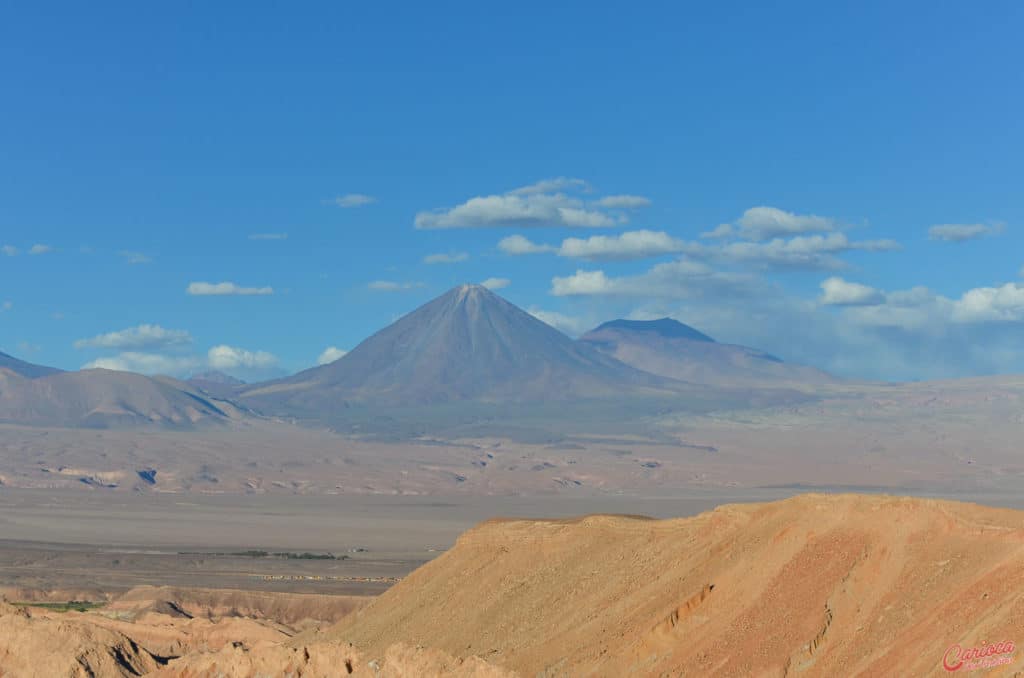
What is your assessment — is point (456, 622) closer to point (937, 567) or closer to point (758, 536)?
point (758, 536)

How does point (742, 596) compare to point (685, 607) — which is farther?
point (685, 607)

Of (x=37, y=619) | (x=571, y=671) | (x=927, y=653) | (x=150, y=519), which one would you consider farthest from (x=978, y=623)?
(x=150, y=519)

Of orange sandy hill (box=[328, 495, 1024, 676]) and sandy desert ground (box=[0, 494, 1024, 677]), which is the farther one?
sandy desert ground (box=[0, 494, 1024, 677])

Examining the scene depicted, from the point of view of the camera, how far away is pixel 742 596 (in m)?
36.5

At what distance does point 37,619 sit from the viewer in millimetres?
48781

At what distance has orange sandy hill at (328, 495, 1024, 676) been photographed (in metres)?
31.4

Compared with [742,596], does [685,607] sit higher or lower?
lower

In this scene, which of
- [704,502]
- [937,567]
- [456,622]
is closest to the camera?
[937,567]

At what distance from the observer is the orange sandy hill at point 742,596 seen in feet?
103

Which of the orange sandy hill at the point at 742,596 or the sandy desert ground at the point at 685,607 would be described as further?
the sandy desert ground at the point at 685,607

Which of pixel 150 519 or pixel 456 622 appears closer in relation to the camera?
pixel 456 622

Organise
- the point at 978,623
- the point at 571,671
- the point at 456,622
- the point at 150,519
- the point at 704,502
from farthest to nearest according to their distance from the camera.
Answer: the point at 704,502, the point at 150,519, the point at 456,622, the point at 571,671, the point at 978,623

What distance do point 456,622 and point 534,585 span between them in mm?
2668

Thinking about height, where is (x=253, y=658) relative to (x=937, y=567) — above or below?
below
